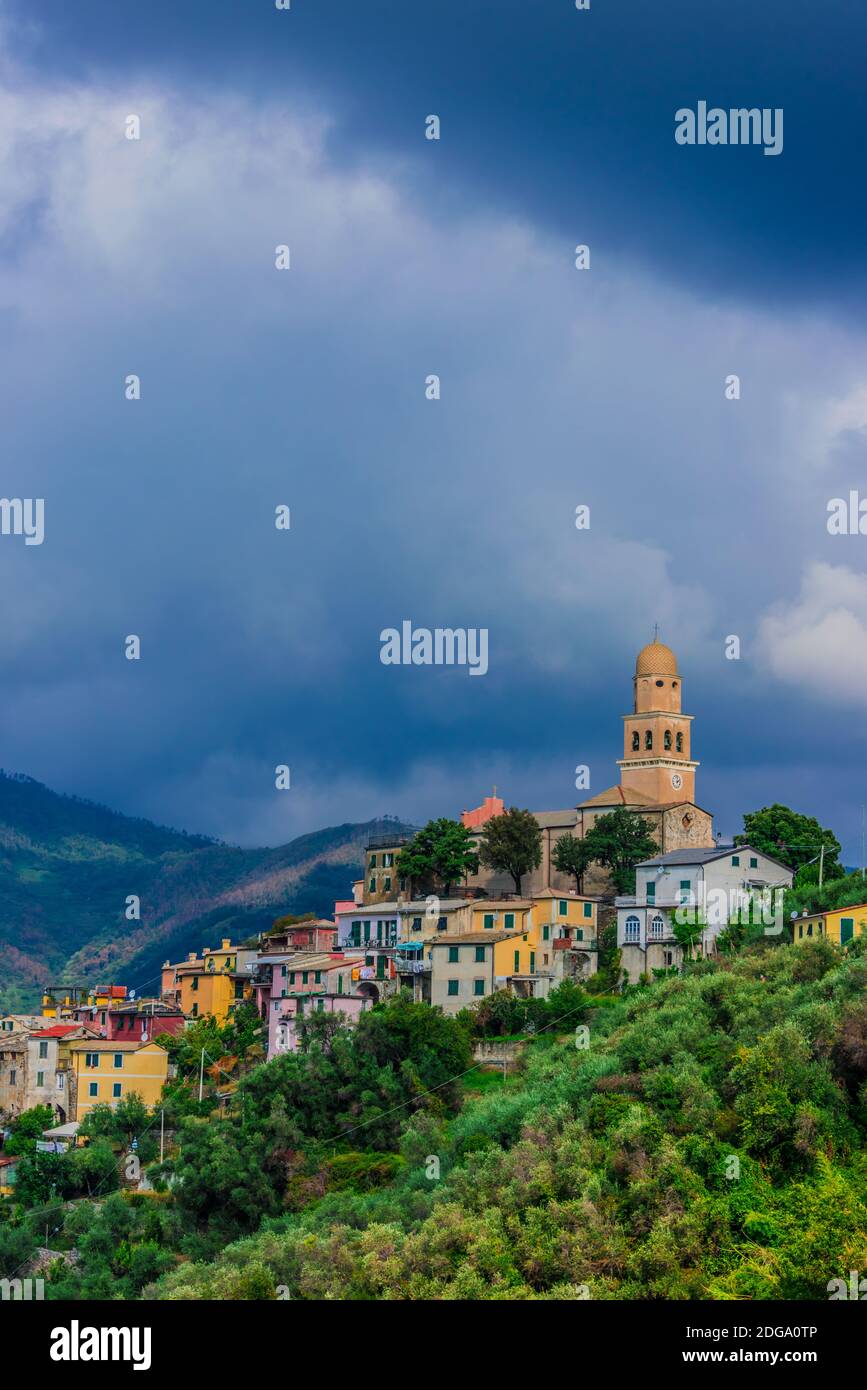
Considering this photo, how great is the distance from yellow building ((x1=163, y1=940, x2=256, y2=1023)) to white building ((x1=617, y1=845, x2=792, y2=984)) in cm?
1996

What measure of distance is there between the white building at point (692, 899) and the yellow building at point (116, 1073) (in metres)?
19.7

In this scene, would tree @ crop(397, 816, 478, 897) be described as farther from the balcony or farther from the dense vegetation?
the dense vegetation

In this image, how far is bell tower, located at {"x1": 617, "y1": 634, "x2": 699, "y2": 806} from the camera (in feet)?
261

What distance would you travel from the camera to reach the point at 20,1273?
190 feet

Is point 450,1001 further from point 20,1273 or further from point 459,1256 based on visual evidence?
point 459,1256

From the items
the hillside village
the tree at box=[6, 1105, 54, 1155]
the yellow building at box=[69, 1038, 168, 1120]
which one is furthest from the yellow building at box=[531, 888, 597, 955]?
the tree at box=[6, 1105, 54, 1155]

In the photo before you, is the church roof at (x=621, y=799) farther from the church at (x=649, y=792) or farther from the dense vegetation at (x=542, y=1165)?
the dense vegetation at (x=542, y=1165)

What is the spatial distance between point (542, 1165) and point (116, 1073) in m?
32.3

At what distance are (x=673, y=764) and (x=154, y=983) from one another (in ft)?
396

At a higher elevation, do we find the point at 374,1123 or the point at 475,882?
the point at 475,882

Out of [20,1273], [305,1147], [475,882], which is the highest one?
[475,882]

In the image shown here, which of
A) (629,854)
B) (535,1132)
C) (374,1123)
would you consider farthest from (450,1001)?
(535,1132)
